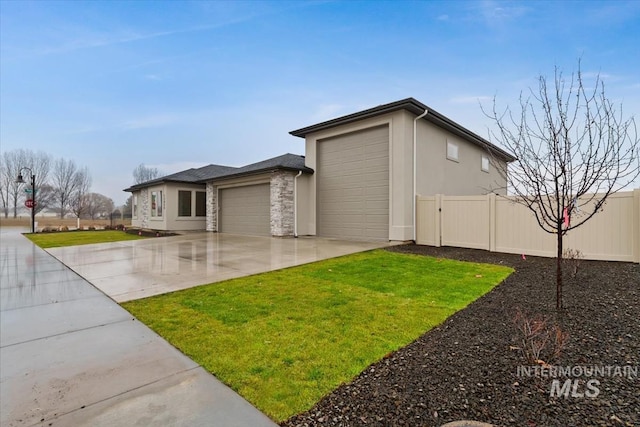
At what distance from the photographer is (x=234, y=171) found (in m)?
20.1

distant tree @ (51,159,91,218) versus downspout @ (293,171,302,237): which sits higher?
distant tree @ (51,159,91,218)

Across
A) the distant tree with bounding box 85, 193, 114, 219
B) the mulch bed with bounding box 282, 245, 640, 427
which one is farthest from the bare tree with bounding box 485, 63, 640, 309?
the distant tree with bounding box 85, 193, 114, 219

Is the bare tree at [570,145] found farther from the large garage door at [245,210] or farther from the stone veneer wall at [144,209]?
the stone veneer wall at [144,209]

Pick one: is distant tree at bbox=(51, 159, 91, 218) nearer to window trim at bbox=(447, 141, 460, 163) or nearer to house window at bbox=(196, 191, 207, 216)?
house window at bbox=(196, 191, 207, 216)

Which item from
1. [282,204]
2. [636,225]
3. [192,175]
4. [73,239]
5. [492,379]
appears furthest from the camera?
[192,175]

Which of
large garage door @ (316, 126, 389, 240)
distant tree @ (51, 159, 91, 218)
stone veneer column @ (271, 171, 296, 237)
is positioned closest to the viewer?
large garage door @ (316, 126, 389, 240)

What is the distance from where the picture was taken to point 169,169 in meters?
62.6

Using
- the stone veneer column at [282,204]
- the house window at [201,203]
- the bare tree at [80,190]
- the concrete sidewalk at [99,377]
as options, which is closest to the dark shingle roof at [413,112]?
the stone veneer column at [282,204]

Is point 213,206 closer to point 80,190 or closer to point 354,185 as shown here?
point 354,185

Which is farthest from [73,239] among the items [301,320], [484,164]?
[484,164]

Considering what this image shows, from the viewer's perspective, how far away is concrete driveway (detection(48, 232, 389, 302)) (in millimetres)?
5918

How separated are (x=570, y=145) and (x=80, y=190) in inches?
2196

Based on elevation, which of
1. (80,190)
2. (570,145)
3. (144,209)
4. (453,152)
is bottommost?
(144,209)

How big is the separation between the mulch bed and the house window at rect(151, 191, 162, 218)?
1986 cm
